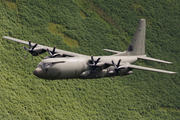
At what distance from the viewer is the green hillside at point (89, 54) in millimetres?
46188

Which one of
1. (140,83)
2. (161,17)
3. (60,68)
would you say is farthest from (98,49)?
(60,68)

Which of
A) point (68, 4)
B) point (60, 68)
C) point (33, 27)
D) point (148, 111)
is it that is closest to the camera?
point (60, 68)

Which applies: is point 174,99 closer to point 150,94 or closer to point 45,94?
point 150,94

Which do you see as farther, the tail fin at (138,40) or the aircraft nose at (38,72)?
the tail fin at (138,40)

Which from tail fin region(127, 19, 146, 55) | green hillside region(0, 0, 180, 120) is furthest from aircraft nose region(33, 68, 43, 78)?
tail fin region(127, 19, 146, 55)

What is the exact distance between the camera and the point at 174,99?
2675 inches

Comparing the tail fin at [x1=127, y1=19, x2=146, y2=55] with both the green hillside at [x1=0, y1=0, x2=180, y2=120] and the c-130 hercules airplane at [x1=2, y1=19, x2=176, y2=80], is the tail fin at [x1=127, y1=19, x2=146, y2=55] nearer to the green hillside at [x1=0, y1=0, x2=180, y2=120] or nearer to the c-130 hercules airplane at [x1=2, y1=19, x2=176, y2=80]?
the c-130 hercules airplane at [x1=2, y1=19, x2=176, y2=80]

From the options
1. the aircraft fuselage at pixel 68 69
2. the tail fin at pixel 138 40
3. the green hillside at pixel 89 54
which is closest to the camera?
the aircraft fuselage at pixel 68 69

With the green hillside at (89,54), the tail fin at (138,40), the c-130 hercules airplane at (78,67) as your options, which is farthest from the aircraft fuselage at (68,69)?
the green hillside at (89,54)

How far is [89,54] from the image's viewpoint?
205 ft

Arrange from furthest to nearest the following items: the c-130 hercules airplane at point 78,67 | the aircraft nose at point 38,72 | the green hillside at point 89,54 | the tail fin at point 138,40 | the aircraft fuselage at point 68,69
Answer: the green hillside at point 89,54 < the tail fin at point 138,40 < the c-130 hercules airplane at point 78,67 < the aircraft fuselage at point 68,69 < the aircraft nose at point 38,72

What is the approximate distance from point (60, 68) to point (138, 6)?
56.8m

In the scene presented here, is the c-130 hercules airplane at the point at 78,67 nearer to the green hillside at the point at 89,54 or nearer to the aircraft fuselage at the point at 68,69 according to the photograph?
the aircraft fuselage at the point at 68,69

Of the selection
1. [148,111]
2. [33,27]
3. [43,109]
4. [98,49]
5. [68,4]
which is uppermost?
[68,4]
